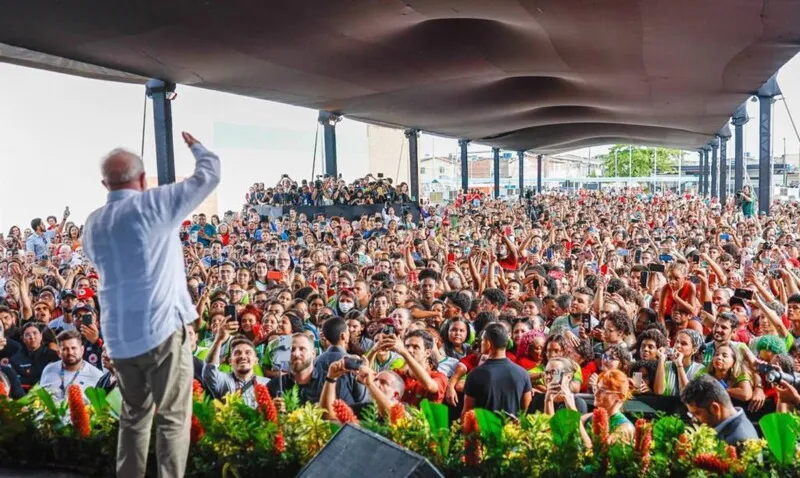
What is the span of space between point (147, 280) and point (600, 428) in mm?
2083

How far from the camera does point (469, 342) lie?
6.18 meters

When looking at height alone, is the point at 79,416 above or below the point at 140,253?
below

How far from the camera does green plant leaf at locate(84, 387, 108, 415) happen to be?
3.92 meters

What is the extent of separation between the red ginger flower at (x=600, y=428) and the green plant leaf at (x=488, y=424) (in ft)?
1.40

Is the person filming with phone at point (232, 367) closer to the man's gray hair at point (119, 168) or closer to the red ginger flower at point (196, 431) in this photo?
the red ginger flower at point (196, 431)

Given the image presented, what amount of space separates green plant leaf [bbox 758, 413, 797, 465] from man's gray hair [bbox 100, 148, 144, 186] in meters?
2.85

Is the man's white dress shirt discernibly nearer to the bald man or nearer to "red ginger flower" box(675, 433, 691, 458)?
the bald man

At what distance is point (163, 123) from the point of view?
1636cm

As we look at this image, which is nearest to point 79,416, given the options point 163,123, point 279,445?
point 279,445

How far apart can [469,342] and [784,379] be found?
2.44 meters

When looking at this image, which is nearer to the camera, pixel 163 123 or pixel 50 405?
pixel 50 405

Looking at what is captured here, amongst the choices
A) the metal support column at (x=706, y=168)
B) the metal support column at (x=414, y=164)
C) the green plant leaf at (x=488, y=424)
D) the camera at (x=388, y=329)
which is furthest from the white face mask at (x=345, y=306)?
the metal support column at (x=706, y=168)

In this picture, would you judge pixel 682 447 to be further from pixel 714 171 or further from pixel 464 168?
pixel 714 171

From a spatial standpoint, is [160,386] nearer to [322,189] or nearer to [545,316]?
[545,316]
